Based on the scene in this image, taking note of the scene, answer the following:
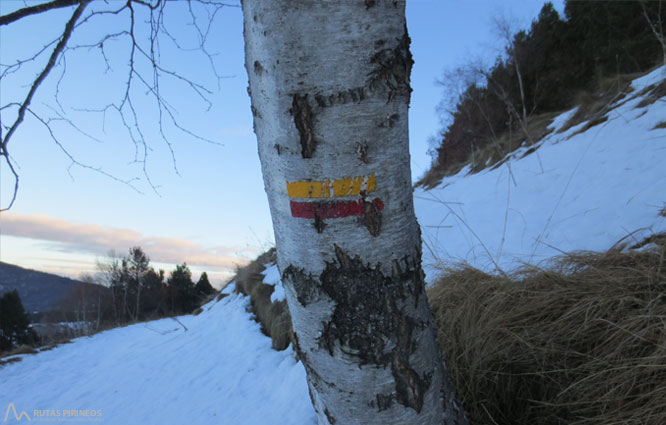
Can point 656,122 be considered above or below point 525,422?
above

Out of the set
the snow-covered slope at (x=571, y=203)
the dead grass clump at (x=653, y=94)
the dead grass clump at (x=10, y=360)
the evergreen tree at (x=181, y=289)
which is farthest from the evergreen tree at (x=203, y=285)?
the dead grass clump at (x=653, y=94)

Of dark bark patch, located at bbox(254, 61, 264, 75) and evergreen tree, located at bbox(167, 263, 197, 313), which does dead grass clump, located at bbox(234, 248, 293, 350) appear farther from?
evergreen tree, located at bbox(167, 263, 197, 313)

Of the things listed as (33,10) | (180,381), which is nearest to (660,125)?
(33,10)

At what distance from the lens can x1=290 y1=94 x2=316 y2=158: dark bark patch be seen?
0.65 meters

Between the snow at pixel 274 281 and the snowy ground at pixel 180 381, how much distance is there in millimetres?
411

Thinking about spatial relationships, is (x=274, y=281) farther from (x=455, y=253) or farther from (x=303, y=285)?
(x=303, y=285)

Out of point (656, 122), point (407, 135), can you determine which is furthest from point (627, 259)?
point (656, 122)

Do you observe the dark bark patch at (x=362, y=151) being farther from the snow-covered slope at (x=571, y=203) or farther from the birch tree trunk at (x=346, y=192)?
the snow-covered slope at (x=571, y=203)

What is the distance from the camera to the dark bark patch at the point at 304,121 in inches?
25.6

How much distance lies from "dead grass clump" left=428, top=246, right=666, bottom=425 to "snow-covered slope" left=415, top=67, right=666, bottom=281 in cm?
23

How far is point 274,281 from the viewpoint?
429 centimetres

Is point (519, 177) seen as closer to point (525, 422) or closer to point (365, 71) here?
point (525, 422)

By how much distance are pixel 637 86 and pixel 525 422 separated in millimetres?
6138

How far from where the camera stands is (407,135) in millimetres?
741
